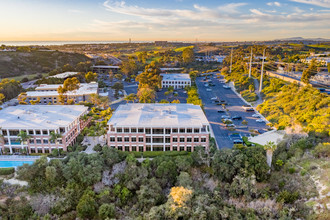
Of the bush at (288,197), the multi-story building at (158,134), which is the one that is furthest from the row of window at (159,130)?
the bush at (288,197)

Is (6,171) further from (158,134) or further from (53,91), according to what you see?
(53,91)

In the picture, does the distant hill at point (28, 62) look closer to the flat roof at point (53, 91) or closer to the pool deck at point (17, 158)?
the flat roof at point (53, 91)

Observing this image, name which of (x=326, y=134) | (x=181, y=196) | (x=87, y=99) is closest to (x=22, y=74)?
(x=87, y=99)

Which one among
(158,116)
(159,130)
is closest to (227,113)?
→ (158,116)

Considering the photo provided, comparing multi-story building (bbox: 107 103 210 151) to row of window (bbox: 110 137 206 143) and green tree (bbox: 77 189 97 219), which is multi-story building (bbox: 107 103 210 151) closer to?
row of window (bbox: 110 137 206 143)

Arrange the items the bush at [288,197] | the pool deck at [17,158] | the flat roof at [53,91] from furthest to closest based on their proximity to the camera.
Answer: the flat roof at [53,91] < the pool deck at [17,158] < the bush at [288,197]
